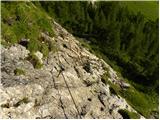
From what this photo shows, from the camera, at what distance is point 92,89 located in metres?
35.2

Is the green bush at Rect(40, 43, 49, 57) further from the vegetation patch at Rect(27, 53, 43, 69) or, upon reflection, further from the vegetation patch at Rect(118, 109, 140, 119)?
the vegetation patch at Rect(118, 109, 140, 119)

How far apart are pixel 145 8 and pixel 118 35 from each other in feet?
194

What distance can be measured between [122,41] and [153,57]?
7.96 metres

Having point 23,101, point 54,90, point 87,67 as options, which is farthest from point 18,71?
point 87,67

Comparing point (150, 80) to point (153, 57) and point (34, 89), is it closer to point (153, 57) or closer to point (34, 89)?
point (153, 57)

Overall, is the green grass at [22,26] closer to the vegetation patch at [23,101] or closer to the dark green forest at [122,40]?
the vegetation patch at [23,101]

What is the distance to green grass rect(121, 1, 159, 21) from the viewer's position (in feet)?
404

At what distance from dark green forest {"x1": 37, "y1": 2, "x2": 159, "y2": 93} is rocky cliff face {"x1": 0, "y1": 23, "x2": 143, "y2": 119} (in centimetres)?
1742

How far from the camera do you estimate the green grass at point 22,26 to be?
3459cm

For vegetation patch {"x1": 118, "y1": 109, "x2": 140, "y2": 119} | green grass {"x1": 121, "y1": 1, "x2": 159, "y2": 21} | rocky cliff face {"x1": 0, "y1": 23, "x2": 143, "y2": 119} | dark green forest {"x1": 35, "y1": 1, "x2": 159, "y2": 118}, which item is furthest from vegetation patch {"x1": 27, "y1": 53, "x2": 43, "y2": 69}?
green grass {"x1": 121, "y1": 1, "x2": 159, "y2": 21}

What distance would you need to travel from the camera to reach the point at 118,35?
76.1 metres

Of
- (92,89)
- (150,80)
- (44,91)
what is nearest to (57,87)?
(44,91)


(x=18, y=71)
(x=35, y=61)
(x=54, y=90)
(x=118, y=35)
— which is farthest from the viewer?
(x=118, y=35)

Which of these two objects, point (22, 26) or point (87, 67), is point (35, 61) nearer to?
point (22, 26)
